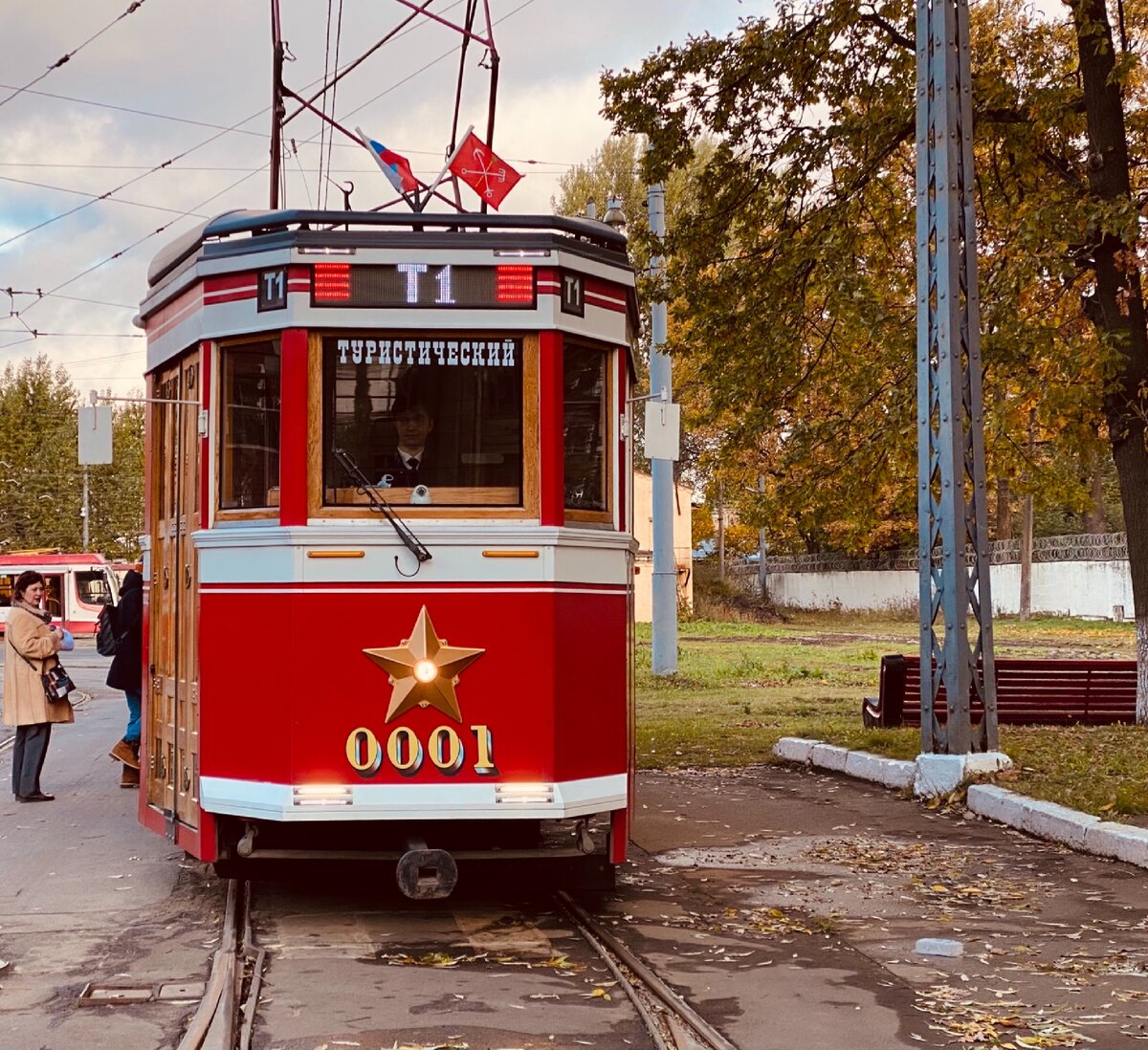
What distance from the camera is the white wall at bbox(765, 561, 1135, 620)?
48906 mm

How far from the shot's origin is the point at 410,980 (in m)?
6.76

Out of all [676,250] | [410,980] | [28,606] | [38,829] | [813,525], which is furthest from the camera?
[676,250]

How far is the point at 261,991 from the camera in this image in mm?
6547

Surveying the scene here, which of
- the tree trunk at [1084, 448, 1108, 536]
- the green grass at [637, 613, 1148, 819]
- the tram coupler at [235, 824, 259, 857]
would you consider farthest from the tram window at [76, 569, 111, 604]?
the tram coupler at [235, 824, 259, 857]

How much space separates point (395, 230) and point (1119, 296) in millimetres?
9467

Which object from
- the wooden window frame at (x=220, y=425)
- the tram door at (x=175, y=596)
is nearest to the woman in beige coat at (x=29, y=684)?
the tram door at (x=175, y=596)

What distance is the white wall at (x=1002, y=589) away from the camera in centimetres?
4891

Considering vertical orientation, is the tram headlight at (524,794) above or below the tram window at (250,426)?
below

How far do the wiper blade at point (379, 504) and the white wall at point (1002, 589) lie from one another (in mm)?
36067

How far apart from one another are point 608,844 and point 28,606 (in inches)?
256

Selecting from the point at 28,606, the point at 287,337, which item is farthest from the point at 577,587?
the point at 28,606

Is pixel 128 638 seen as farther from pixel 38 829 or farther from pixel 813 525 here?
pixel 813 525

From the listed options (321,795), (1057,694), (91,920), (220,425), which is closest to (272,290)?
(220,425)

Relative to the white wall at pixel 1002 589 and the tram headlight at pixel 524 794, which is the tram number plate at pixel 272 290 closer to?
the tram headlight at pixel 524 794
